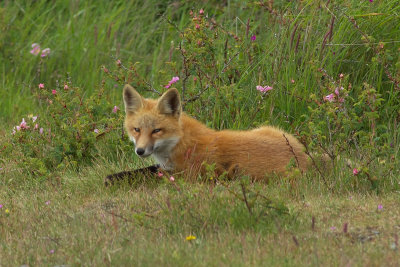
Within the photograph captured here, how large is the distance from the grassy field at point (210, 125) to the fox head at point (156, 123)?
351 mm

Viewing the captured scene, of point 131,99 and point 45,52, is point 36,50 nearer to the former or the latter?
point 45,52

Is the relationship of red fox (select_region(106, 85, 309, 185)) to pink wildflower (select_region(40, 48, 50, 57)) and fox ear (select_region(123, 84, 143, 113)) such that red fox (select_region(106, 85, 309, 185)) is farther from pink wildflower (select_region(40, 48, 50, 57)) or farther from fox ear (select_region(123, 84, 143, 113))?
pink wildflower (select_region(40, 48, 50, 57))

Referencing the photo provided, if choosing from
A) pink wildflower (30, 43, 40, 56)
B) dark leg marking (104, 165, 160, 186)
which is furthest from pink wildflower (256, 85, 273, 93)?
pink wildflower (30, 43, 40, 56)

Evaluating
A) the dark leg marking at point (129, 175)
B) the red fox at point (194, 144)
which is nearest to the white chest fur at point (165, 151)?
the red fox at point (194, 144)

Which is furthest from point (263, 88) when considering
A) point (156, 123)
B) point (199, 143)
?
point (156, 123)

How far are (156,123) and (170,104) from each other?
0.25m

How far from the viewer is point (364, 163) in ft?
19.0

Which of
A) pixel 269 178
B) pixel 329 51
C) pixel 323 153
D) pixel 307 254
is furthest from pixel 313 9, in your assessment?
pixel 307 254

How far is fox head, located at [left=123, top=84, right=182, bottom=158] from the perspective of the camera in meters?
6.17

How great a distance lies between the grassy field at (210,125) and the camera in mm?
4527

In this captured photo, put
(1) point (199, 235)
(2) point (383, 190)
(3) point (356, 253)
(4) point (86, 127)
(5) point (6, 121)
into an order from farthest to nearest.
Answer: (5) point (6, 121)
(4) point (86, 127)
(2) point (383, 190)
(1) point (199, 235)
(3) point (356, 253)

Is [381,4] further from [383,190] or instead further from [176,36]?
[176,36]

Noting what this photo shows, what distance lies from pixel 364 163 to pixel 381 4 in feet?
8.17

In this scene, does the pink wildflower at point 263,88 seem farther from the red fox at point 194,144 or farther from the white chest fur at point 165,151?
the white chest fur at point 165,151
